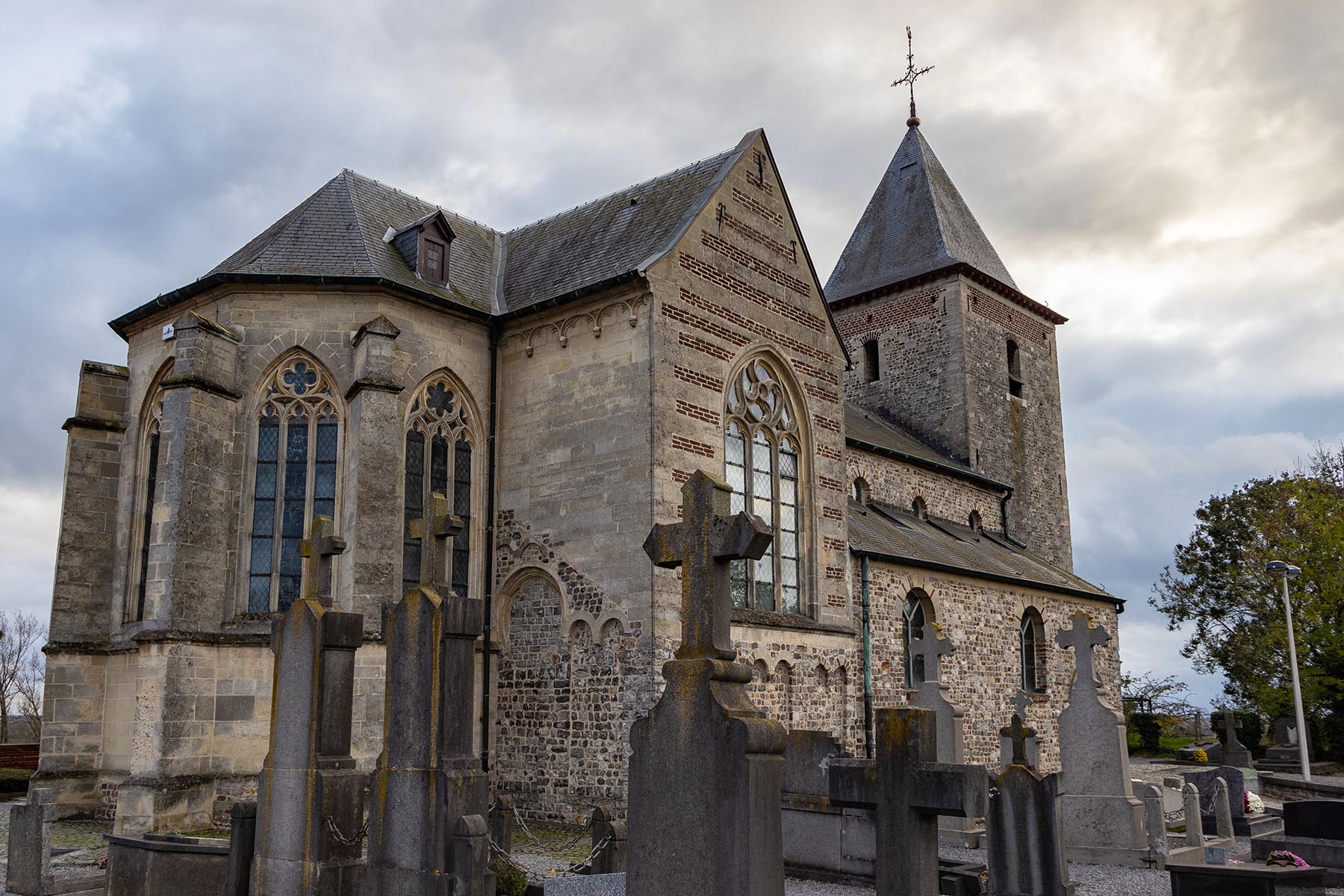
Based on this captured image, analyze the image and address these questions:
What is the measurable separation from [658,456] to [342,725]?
22.9 feet

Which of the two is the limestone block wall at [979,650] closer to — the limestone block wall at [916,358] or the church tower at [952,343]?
the church tower at [952,343]

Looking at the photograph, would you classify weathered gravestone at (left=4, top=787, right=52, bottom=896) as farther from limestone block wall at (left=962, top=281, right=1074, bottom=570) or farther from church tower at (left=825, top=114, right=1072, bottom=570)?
limestone block wall at (left=962, top=281, right=1074, bottom=570)

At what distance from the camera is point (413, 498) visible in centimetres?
1622

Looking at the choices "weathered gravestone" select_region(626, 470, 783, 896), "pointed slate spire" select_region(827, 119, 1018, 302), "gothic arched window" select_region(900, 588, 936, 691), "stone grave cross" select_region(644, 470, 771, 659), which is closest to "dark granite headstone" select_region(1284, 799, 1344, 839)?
"gothic arched window" select_region(900, 588, 936, 691)

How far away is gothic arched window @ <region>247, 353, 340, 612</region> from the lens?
50.1 ft

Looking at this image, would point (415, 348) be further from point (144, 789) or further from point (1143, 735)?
point (1143, 735)

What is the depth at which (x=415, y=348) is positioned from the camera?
16.5 metres

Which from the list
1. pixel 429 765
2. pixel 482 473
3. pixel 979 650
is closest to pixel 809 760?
pixel 429 765

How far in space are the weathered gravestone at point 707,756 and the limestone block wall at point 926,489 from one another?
17.7 meters

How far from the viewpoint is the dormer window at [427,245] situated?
1739 cm

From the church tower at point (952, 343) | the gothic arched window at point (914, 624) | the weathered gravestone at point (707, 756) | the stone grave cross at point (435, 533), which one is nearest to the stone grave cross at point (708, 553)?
the weathered gravestone at point (707, 756)

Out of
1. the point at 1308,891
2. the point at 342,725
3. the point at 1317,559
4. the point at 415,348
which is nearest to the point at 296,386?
the point at 415,348

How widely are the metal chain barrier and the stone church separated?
18.4 feet

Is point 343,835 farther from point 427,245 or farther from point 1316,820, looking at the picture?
point 427,245
